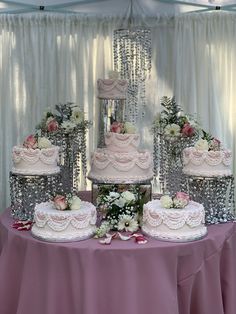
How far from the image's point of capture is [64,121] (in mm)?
Answer: 3197

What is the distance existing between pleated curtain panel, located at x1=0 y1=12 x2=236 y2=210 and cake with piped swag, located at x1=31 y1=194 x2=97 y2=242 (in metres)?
1.74

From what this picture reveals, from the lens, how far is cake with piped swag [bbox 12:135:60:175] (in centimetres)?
263

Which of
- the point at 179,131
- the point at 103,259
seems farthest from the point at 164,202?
the point at 179,131

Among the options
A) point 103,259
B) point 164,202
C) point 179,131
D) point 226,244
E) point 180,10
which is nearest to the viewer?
point 103,259

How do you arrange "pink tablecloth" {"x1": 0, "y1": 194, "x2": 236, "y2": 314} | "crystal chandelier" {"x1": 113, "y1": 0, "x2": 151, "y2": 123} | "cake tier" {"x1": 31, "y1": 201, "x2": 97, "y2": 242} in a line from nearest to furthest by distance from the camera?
"pink tablecloth" {"x1": 0, "y1": 194, "x2": 236, "y2": 314}, "cake tier" {"x1": 31, "y1": 201, "x2": 97, "y2": 242}, "crystal chandelier" {"x1": 113, "y1": 0, "x2": 151, "y2": 123}

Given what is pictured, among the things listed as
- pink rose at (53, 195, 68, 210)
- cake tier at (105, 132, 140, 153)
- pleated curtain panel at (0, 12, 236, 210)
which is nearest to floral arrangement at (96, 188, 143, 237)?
pink rose at (53, 195, 68, 210)

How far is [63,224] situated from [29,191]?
49 centimetres

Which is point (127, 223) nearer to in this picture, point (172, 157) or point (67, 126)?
point (172, 157)

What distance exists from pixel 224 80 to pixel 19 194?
2210mm

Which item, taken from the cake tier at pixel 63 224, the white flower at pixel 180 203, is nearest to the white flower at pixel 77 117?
the cake tier at pixel 63 224

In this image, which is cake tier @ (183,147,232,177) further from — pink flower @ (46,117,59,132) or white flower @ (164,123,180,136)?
pink flower @ (46,117,59,132)

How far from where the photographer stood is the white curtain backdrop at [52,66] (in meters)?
3.93

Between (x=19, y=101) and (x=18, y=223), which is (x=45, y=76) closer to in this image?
(x=19, y=101)

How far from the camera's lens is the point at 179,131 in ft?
10.0
